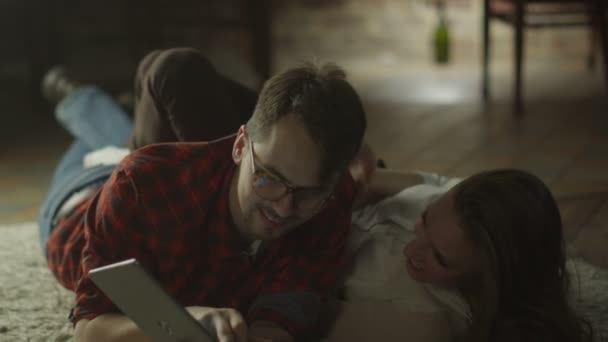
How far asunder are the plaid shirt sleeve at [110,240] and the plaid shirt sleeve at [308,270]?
0.71 ft

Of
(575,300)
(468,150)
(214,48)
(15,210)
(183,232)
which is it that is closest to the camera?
(183,232)

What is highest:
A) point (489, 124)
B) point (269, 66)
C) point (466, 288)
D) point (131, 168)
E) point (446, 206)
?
point (131, 168)

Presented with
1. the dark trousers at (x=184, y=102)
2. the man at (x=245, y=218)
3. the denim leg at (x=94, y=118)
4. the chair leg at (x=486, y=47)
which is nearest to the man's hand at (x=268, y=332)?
the man at (x=245, y=218)

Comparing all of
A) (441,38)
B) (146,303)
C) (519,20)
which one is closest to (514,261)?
(146,303)

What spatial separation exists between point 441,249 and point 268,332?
0.94ft

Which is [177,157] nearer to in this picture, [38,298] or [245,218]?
[245,218]

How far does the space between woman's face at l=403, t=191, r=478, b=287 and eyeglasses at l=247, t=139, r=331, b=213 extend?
196 mm

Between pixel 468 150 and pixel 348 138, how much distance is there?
5.18ft

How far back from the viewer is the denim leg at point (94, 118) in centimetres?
206

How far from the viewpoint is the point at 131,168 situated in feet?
3.95

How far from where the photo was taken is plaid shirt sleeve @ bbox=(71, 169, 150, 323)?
3.86 feet

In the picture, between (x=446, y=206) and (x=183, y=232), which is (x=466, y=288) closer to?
(x=446, y=206)

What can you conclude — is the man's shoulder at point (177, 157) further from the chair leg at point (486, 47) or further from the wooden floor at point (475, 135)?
the chair leg at point (486, 47)

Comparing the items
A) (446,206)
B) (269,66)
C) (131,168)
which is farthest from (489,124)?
(131,168)
